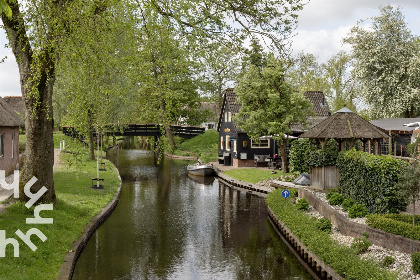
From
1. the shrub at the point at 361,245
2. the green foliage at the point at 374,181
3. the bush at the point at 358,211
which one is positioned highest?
the green foliage at the point at 374,181

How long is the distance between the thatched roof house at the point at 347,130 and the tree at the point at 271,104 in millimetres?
7520

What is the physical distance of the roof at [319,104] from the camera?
146 ft

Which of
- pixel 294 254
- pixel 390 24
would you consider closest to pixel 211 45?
pixel 294 254

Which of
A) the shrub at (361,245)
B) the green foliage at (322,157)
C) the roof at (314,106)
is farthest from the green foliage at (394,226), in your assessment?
the roof at (314,106)

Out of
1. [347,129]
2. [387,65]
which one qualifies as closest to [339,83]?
[387,65]

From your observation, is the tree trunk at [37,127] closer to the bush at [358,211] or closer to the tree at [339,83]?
the bush at [358,211]

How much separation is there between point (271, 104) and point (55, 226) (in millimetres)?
20752

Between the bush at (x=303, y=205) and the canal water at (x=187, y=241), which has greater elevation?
the bush at (x=303, y=205)

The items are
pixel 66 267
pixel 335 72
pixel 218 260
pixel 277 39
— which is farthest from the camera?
pixel 335 72

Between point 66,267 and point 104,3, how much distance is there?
29.0ft

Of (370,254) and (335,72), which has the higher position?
(335,72)

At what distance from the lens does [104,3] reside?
570 inches

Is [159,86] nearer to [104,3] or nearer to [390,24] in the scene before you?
[104,3]

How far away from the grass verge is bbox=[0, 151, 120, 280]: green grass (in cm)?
853
